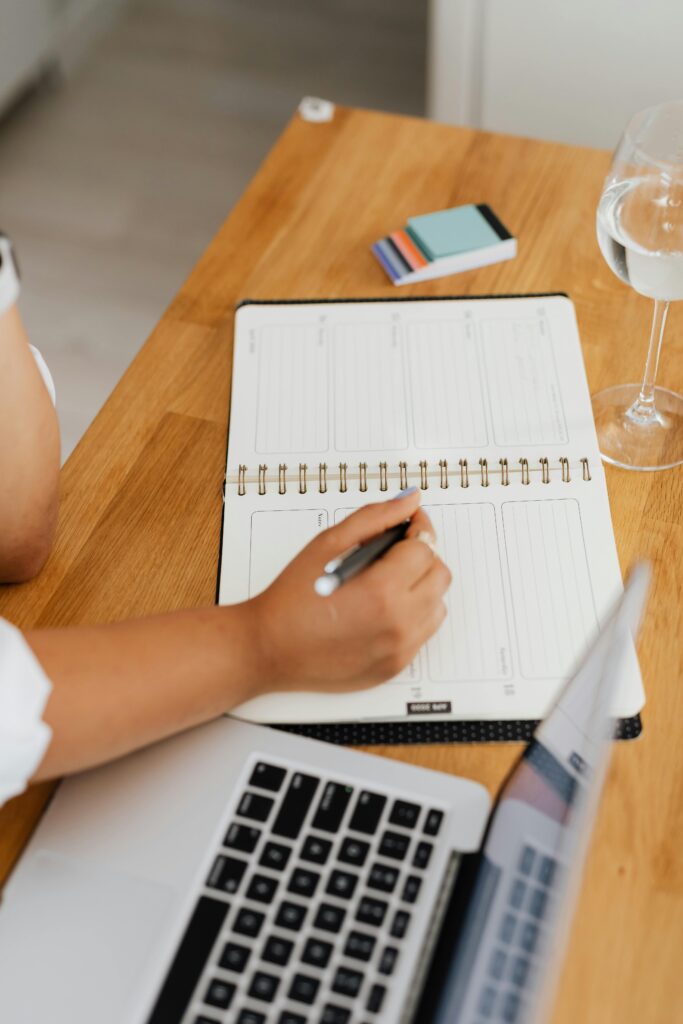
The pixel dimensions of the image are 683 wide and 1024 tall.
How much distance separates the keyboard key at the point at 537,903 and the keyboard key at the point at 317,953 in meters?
0.14

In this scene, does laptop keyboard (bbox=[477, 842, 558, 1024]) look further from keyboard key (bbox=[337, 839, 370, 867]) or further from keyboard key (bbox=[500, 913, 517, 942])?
keyboard key (bbox=[337, 839, 370, 867])

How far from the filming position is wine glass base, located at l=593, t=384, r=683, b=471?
83cm

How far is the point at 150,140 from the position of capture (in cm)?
248

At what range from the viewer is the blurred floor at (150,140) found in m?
2.07

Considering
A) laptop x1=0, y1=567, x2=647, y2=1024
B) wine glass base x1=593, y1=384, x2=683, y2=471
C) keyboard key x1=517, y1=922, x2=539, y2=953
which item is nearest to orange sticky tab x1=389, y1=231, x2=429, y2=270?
wine glass base x1=593, y1=384, x2=683, y2=471

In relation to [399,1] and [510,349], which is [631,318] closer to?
[510,349]

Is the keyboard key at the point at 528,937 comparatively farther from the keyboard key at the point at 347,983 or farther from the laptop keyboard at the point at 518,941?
the keyboard key at the point at 347,983

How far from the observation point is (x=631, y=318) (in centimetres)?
→ 94

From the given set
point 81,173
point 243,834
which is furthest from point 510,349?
point 81,173

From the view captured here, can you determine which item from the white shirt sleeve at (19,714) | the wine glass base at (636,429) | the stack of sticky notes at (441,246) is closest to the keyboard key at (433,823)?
the white shirt sleeve at (19,714)

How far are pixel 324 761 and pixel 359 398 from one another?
1.10ft

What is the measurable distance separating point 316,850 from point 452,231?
623 millimetres

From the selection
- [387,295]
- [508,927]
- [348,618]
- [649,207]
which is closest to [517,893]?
[508,927]

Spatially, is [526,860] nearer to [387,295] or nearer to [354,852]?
[354,852]
